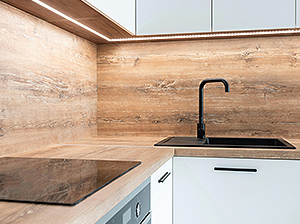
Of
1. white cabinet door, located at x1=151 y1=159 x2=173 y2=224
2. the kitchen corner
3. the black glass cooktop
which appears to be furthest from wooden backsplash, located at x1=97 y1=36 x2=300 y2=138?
the black glass cooktop

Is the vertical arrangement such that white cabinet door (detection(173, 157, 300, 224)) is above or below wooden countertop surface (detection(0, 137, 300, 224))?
below

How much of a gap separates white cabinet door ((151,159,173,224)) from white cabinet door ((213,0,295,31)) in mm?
909

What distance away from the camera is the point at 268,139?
2.17m

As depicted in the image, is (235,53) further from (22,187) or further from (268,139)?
(22,187)

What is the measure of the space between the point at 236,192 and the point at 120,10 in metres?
1.14

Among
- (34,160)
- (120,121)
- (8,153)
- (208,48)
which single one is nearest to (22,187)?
(34,160)

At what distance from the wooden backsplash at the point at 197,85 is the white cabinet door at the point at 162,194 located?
0.73m

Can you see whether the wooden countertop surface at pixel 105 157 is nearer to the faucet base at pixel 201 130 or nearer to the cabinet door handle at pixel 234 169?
the cabinet door handle at pixel 234 169

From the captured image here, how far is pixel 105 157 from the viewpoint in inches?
56.5

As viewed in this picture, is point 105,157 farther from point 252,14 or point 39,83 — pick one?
point 252,14

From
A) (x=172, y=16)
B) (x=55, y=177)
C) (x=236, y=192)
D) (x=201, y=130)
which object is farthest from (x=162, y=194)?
(x=172, y=16)

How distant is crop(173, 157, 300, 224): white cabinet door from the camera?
1635 mm

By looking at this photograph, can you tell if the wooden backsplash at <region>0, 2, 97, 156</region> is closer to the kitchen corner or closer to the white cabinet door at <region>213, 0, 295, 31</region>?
the kitchen corner

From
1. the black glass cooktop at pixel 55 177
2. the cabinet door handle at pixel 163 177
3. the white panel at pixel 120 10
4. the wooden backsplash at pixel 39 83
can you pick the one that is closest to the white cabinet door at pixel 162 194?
the cabinet door handle at pixel 163 177
